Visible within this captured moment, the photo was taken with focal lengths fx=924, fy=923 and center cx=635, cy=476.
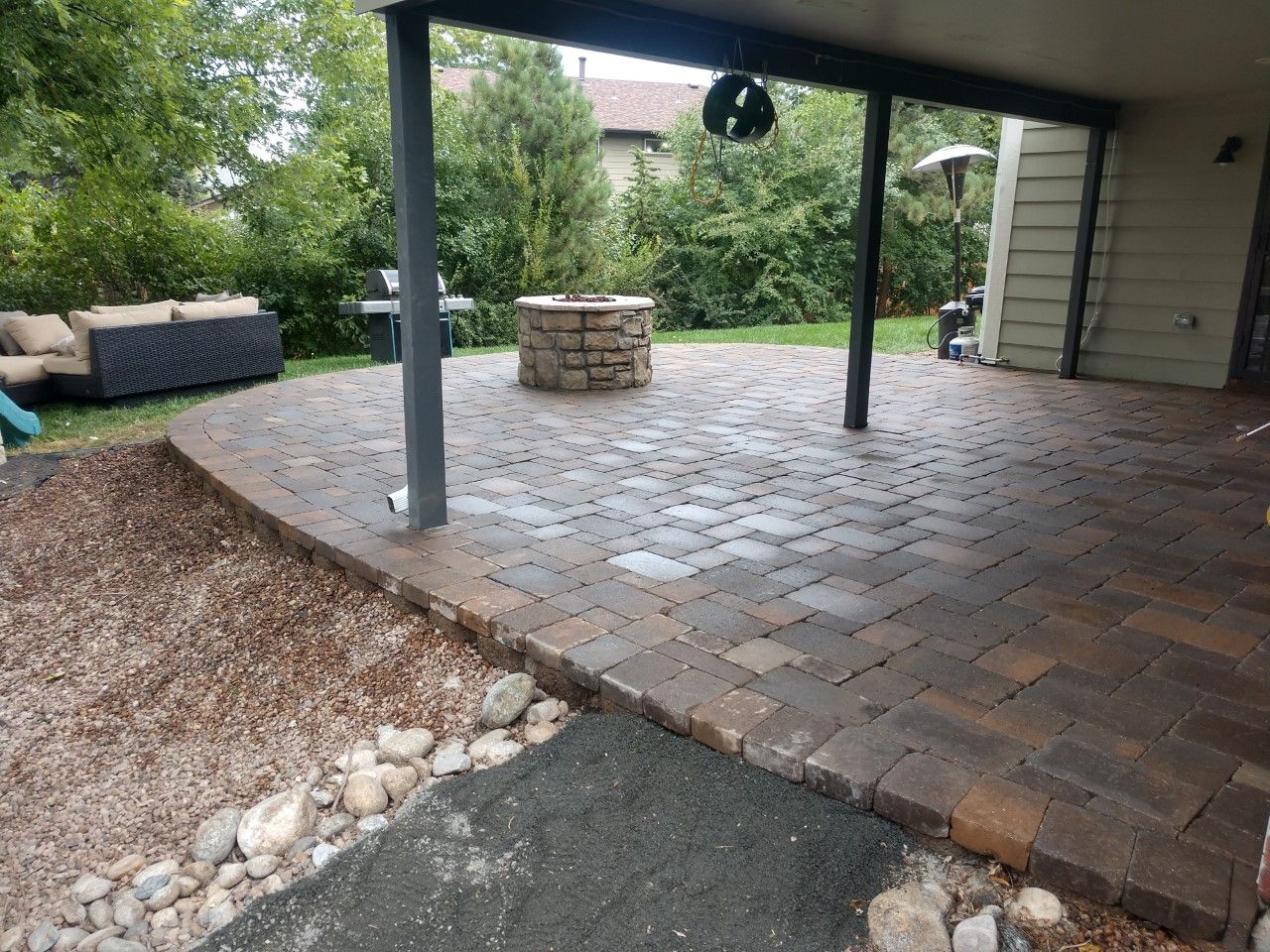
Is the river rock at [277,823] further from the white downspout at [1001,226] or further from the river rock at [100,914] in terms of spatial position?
the white downspout at [1001,226]

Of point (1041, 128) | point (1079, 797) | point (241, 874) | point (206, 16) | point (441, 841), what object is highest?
point (206, 16)

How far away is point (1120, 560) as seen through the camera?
3268 mm

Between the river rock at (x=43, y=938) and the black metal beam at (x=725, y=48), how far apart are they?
2.85m

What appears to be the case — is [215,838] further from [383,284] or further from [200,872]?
[383,284]

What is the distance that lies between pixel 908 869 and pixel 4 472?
5086mm

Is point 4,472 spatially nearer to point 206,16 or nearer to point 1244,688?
point 1244,688

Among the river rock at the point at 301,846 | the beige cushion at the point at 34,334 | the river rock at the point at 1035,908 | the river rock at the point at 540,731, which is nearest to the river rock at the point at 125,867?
the river rock at the point at 301,846

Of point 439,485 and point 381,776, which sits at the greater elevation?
point 439,485

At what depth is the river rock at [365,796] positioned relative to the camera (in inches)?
87.4

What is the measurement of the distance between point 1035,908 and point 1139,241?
6.73 m

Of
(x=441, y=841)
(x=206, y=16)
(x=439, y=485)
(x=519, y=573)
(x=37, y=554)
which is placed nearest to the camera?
(x=441, y=841)

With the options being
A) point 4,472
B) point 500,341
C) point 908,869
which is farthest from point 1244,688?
point 500,341

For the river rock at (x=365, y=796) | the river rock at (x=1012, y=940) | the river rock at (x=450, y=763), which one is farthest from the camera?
the river rock at (x=450, y=763)

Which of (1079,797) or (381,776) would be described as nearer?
(1079,797)
